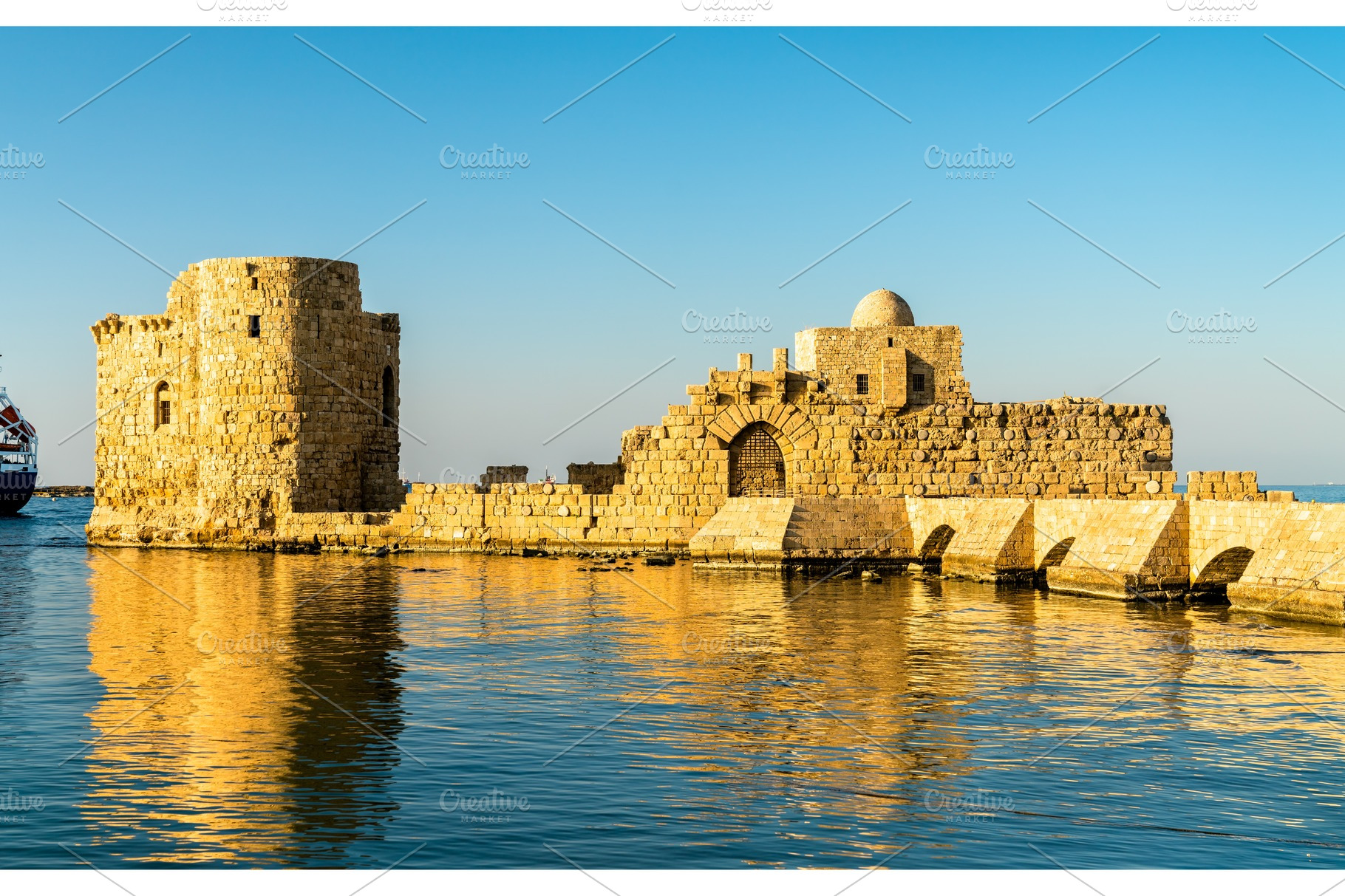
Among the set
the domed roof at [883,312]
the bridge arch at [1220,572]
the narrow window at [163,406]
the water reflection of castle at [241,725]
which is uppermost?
A: the domed roof at [883,312]

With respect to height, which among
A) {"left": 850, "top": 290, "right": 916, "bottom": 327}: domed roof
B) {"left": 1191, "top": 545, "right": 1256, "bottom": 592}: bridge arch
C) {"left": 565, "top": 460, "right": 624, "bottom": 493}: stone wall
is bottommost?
{"left": 1191, "top": 545, "right": 1256, "bottom": 592}: bridge arch

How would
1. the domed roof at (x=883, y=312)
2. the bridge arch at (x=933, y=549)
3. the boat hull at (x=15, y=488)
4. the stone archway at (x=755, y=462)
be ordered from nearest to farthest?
the bridge arch at (x=933, y=549) < the stone archway at (x=755, y=462) < the domed roof at (x=883, y=312) < the boat hull at (x=15, y=488)

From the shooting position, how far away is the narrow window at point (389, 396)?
1208 inches

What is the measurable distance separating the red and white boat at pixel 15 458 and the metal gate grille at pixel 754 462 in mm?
46109

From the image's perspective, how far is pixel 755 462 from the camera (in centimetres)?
2636

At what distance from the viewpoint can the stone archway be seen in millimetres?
26250
